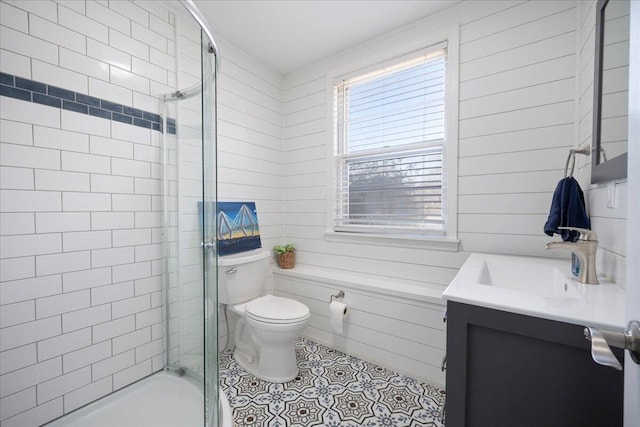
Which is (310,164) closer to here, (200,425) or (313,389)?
(313,389)

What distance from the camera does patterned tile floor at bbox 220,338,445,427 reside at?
1.52 m

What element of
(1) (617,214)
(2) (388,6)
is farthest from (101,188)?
(1) (617,214)

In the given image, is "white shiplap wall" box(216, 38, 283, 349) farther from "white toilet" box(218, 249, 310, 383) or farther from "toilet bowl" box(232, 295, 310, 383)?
"toilet bowl" box(232, 295, 310, 383)

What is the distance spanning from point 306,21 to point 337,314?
221 centimetres

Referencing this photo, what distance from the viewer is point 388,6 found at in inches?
75.7

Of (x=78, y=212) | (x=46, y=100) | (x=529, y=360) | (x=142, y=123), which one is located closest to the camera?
(x=529, y=360)

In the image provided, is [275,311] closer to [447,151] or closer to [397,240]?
[397,240]

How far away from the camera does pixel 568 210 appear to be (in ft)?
4.21

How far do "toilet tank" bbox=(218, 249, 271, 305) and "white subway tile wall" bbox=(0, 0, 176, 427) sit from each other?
42 centimetres

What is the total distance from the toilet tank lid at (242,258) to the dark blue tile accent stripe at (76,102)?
948 mm

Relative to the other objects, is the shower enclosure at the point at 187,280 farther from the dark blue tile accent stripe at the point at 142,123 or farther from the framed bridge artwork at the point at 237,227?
the framed bridge artwork at the point at 237,227

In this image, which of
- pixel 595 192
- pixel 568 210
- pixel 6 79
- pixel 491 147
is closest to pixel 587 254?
pixel 568 210

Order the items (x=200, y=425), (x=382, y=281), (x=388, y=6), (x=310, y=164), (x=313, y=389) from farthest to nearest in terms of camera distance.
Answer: (x=310, y=164) < (x=382, y=281) < (x=388, y=6) < (x=313, y=389) < (x=200, y=425)

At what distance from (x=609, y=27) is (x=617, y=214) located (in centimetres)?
78
